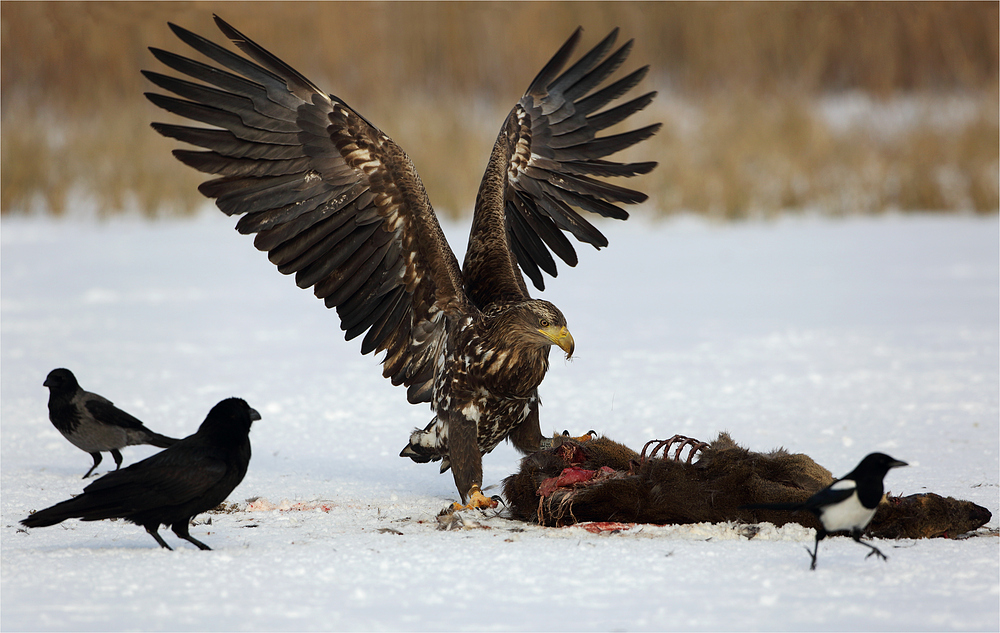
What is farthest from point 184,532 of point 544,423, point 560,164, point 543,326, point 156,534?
point 560,164

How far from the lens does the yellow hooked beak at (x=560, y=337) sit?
4.83m

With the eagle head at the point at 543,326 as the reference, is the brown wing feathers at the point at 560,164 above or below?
above

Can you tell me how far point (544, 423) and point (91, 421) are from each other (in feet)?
8.96

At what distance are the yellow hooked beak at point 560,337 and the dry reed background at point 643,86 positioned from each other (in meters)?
11.5

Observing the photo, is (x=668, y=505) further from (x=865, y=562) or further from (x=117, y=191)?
(x=117, y=191)

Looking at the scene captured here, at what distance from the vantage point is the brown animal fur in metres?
4.34

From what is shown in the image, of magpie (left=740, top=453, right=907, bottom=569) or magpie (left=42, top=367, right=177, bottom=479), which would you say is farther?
magpie (left=42, top=367, right=177, bottom=479)

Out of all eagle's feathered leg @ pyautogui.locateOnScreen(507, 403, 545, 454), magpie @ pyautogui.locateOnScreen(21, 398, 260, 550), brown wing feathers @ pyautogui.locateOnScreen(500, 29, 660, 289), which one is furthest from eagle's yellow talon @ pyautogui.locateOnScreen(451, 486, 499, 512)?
brown wing feathers @ pyautogui.locateOnScreen(500, 29, 660, 289)

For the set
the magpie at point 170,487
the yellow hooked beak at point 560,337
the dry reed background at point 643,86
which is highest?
the dry reed background at point 643,86

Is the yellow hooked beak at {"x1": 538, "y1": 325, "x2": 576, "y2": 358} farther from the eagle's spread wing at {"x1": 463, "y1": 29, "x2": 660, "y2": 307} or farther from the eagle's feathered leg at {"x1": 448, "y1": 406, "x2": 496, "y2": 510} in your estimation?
the eagle's spread wing at {"x1": 463, "y1": 29, "x2": 660, "y2": 307}

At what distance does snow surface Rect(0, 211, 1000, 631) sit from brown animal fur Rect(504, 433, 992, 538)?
91 mm

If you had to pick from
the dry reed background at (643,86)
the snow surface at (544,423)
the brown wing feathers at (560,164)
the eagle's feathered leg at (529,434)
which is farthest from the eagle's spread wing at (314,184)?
the dry reed background at (643,86)

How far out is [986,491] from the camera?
513 cm

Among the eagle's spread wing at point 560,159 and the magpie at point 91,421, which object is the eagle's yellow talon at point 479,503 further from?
the eagle's spread wing at point 560,159
